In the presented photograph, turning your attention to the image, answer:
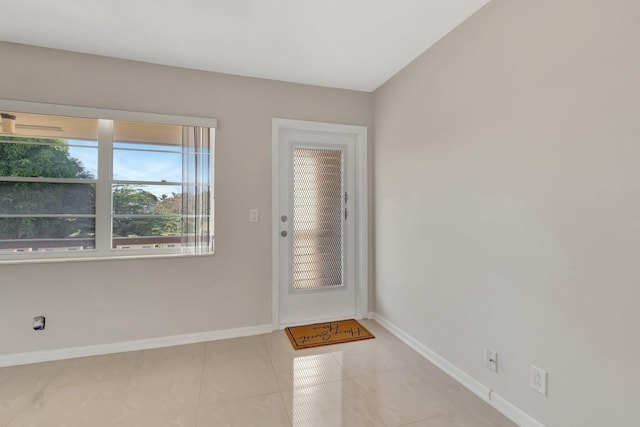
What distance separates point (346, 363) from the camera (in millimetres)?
2322

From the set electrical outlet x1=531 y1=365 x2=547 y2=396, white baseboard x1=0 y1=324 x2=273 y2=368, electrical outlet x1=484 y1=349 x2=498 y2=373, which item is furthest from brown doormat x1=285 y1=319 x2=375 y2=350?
electrical outlet x1=531 y1=365 x2=547 y2=396

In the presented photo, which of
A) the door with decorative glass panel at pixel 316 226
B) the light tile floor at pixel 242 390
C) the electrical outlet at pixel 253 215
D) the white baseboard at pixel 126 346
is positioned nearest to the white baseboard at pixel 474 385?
the light tile floor at pixel 242 390

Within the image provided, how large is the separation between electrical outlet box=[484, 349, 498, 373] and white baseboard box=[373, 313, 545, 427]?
14cm

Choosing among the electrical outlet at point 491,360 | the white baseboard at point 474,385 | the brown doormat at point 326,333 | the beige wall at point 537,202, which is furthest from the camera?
the brown doormat at point 326,333

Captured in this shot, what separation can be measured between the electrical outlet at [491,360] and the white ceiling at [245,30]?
2.21m

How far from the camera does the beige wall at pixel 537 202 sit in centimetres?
126

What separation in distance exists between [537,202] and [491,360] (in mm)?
1025

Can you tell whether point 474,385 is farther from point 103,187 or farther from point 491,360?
point 103,187

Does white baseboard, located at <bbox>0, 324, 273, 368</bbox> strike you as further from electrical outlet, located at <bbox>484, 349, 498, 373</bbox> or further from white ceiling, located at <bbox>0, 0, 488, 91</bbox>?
white ceiling, located at <bbox>0, 0, 488, 91</bbox>

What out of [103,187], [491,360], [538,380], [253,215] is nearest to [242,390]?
[253,215]

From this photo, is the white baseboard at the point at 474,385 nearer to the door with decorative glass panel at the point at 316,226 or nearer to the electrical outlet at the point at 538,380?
the electrical outlet at the point at 538,380

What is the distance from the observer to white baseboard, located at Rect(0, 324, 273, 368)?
7.57 feet

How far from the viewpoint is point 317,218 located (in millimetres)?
3145

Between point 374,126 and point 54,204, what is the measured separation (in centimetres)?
301
